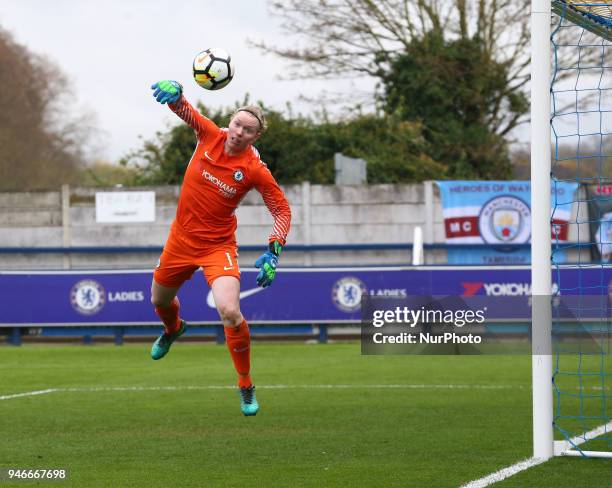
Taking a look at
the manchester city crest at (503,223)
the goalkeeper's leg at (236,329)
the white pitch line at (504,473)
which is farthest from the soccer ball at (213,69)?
the manchester city crest at (503,223)

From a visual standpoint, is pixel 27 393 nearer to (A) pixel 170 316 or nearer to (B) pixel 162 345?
(B) pixel 162 345

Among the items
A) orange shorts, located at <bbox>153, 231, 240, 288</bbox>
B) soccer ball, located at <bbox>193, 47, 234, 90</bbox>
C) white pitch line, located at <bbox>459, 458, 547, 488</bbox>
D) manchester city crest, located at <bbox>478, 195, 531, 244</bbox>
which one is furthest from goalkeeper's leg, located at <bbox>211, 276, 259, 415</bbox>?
manchester city crest, located at <bbox>478, 195, 531, 244</bbox>

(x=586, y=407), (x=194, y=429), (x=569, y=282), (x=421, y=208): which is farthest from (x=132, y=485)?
(x=421, y=208)

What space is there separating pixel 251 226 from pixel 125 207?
3006 millimetres

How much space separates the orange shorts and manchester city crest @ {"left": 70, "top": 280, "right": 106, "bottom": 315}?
12191 millimetres

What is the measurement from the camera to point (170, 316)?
10.2 m

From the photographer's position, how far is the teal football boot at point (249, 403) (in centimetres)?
903

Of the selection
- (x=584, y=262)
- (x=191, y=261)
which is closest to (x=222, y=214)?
(x=191, y=261)

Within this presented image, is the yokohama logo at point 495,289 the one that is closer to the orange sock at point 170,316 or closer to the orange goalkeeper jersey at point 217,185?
the orange sock at point 170,316

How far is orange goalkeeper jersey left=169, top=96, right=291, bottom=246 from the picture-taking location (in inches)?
363

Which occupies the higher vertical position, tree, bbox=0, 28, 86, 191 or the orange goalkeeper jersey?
tree, bbox=0, 28, 86, 191

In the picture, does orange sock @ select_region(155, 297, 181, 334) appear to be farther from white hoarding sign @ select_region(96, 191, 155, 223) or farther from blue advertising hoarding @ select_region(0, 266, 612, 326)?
white hoarding sign @ select_region(96, 191, 155, 223)

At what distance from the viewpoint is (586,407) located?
11.6m

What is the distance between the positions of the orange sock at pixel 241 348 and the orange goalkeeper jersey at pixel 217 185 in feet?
2.57
